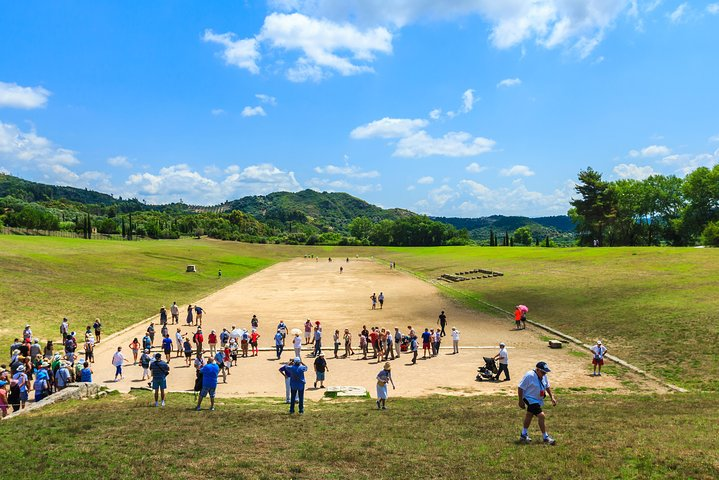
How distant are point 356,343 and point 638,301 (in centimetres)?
1953

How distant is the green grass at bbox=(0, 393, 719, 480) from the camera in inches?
350

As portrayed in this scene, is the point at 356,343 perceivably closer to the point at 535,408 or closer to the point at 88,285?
the point at 535,408

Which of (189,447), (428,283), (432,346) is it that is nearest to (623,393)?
(432,346)

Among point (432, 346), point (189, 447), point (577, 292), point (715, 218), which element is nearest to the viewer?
point (189, 447)

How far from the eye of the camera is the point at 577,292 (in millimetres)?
38594

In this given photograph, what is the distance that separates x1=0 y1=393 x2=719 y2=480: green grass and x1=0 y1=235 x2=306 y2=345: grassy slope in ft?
57.4

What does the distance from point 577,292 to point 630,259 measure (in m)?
22.5

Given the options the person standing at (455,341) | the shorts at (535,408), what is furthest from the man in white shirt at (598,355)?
the shorts at (535,408)

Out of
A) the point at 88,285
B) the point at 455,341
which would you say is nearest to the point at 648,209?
the point at 455,341

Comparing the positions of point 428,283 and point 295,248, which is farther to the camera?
point 295,248

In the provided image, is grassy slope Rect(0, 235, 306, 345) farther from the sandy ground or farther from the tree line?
the tree line

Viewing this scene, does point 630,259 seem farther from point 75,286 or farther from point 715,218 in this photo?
point 75,286

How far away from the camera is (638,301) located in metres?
32.0

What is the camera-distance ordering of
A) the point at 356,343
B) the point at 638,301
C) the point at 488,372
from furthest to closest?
1. the point at 638,301
2. the point at 356,343
3. the point at 488,372
